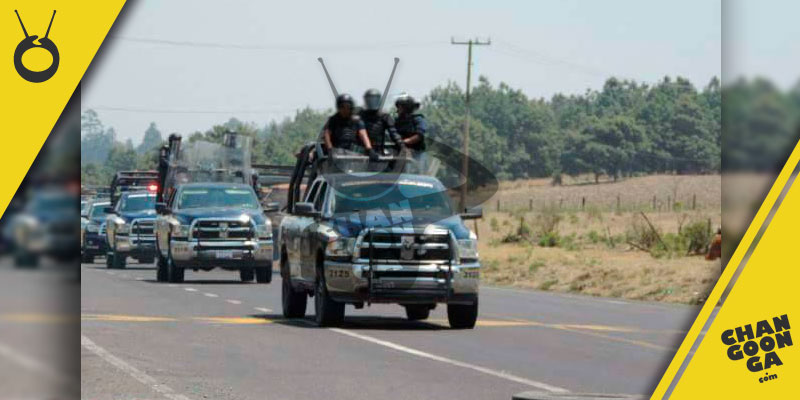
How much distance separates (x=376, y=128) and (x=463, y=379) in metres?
4.50

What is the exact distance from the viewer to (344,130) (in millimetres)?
15438

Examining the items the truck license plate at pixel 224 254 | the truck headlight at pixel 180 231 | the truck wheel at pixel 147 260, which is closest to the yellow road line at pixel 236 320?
the truck license plate at pixel 224 254

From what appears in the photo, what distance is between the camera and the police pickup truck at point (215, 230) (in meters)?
28.0

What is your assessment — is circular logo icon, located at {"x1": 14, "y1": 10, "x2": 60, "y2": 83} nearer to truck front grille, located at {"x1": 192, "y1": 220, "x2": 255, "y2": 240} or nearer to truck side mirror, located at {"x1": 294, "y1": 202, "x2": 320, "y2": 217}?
truck side mirror, located at {"x1": 294, "y1": 202, "x2": 320, "y2": 217}

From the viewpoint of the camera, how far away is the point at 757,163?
3834 millimetres

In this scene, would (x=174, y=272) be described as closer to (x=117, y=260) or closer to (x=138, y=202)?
(x=117, y=260)

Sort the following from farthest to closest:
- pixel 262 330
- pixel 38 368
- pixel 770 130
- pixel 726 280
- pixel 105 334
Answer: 1. pixel 262 330
2. pixel 105 334
3. pixel 726 280
4. pixel 770 130
5. pixel 38 368

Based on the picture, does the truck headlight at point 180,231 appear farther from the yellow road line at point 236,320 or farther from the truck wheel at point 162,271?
the yellow road line at point 236,320

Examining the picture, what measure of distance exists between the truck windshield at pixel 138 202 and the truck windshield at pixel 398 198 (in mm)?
19486

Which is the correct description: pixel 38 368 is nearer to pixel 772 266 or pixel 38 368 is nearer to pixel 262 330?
pixel 772 266

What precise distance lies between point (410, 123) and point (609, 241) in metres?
41.5

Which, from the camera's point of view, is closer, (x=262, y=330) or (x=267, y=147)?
(x=262, y=330)

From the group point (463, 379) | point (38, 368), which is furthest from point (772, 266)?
point (463, 379)

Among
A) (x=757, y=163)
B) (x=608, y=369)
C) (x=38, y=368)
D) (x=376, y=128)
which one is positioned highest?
(x=376, y=128)
